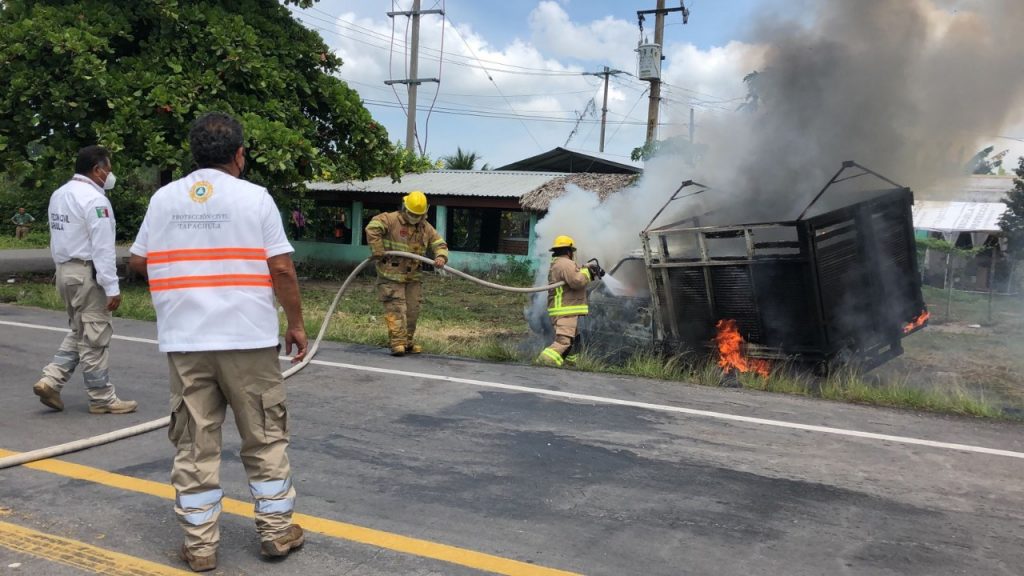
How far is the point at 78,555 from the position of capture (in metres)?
3.14

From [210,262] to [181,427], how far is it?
700mm

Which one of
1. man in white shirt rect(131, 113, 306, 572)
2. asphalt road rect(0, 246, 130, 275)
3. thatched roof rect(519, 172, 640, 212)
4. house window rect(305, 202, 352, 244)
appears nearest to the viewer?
man in white shirt rect(131, 113, 306, 572)

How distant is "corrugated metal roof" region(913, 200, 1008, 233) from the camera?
23.2m

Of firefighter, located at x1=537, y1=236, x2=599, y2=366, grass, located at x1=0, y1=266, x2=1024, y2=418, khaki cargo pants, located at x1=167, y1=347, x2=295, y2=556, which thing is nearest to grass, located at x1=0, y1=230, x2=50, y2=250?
grass, located at x1=0, y1=266, x2=1024, y2=418

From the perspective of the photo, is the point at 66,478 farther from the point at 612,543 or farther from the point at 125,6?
the point at 125,6

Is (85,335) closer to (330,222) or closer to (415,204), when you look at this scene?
(415,204)

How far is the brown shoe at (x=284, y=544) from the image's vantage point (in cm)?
313

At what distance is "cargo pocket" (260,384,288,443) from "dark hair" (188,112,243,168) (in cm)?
100

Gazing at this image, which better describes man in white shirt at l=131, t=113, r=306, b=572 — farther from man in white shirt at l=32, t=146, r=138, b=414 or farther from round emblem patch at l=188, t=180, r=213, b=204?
man in white shirt at l=32, t=146, r=138, b=414

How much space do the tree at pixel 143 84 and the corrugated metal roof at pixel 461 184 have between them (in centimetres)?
720

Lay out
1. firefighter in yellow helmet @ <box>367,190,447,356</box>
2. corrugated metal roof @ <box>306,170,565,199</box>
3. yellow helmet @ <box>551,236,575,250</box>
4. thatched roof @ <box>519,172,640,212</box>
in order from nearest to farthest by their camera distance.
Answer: firefighter in yellow helmet @ <box>367,190,447,356</box> → yellow helmet @ <box>551,236,575,250</box> → thatched roof @ <box>519,172,640,212</box> → corrugated metal roof @ <box>306,170,565,199</box>

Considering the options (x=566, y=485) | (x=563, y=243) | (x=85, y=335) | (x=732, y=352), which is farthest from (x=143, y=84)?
(x=566, y=485)

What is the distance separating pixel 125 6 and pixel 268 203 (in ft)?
43.9

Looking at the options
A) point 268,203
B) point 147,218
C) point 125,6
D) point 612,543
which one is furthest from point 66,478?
point 125,6
